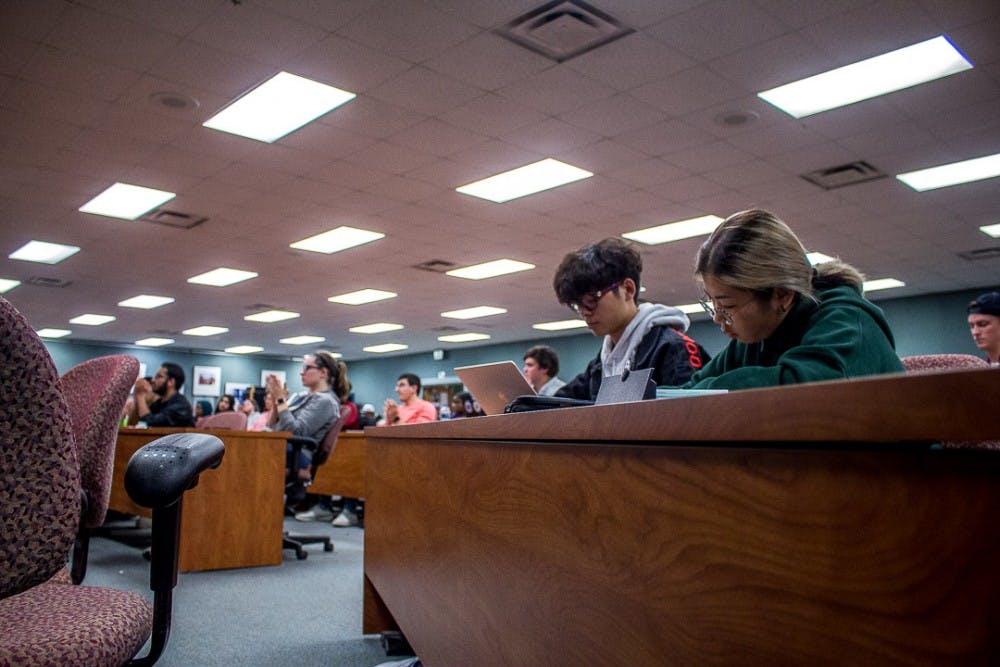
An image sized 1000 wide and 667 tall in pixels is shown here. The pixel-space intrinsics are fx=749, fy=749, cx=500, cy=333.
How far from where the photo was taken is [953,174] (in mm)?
5465

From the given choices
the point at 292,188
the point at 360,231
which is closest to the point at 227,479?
the point at 292,188

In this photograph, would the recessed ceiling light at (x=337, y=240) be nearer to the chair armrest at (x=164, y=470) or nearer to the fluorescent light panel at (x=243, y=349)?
the chair armrest at (x=164, y=470)

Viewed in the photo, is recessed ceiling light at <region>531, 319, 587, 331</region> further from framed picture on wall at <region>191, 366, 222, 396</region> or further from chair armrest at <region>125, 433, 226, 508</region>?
chair armrest at <region>125, 433, 226, 508</region>

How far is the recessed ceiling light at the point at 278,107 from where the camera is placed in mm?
4215

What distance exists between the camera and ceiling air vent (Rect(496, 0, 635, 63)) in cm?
345

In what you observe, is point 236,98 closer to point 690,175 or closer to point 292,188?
point 292,188

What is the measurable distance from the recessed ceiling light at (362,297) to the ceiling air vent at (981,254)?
6464 millimetres

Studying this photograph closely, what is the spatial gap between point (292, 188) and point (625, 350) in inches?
165

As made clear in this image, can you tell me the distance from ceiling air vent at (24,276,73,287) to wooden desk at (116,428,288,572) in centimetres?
601

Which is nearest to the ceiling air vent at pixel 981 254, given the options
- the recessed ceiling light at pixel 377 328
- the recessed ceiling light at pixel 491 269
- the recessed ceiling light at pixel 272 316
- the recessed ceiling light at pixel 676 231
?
the recessed ceiling light at pixel 676 231

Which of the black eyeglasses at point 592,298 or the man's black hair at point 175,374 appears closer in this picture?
the black eyeglasses at point 592,298

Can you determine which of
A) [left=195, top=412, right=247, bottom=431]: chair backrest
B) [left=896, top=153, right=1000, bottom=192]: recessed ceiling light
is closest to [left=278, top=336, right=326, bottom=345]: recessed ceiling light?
[left=195, top=412, right=247, bottom=431]: chair backrest

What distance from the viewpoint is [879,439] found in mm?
375

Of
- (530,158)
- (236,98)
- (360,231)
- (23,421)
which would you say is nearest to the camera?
(23,421)
